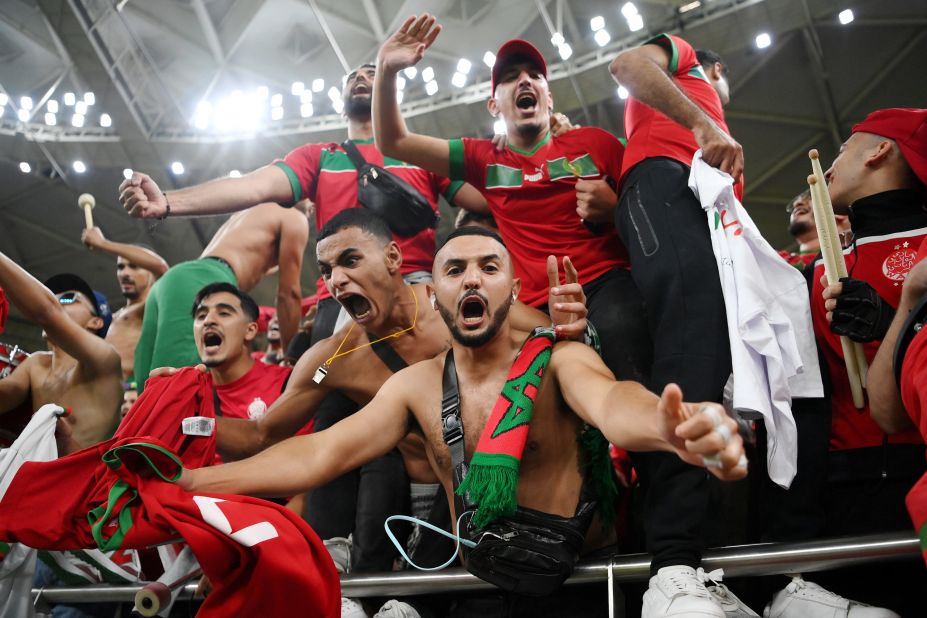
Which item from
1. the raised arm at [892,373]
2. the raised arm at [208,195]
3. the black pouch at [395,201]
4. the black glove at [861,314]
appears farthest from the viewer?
the black pouch at [395,201]

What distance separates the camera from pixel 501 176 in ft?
11.2

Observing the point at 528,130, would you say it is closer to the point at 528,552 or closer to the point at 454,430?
the point at 454,430

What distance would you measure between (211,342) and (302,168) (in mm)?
1068

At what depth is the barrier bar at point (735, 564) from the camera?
2062mm

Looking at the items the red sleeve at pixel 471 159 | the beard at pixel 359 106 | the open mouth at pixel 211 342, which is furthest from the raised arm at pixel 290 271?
the red sleeve at pixel 471 159

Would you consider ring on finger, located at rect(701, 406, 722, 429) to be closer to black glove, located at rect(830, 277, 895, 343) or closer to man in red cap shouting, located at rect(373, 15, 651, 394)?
black glove, located at rect(830, 277, 895, 343)

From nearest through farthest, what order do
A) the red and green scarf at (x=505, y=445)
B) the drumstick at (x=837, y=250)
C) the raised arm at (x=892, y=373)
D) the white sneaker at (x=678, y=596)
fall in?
the white sneaker at (x=678, y=596)
the raised arm at (x=892, y=373)
the red and green scarf at (x=505, y=445)
the drumstick at (x=837, y=250)

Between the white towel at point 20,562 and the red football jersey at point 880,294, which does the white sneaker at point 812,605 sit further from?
the white towel at point 20,562

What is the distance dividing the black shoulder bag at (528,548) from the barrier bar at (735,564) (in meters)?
0.08

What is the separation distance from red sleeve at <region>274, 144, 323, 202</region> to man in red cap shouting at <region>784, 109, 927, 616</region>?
249 centimetres

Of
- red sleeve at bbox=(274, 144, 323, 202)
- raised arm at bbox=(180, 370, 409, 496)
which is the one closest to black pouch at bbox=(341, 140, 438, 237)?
red sleeve at bbox=(274, 144, 323, 202)

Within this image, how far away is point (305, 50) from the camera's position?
488 inches

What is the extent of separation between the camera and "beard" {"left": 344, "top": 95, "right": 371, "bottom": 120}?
14.3 feet

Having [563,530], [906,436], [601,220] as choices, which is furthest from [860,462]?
[601,220]
